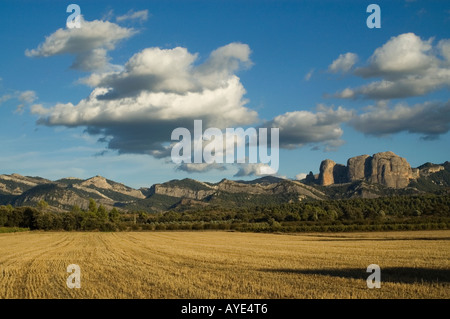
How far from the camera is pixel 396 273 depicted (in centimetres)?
2319

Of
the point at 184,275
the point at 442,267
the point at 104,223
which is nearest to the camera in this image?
the point at 184,275

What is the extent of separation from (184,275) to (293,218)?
119 m

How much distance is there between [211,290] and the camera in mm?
17859

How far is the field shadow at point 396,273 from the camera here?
20.6 meters

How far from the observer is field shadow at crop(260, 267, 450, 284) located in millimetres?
20558
